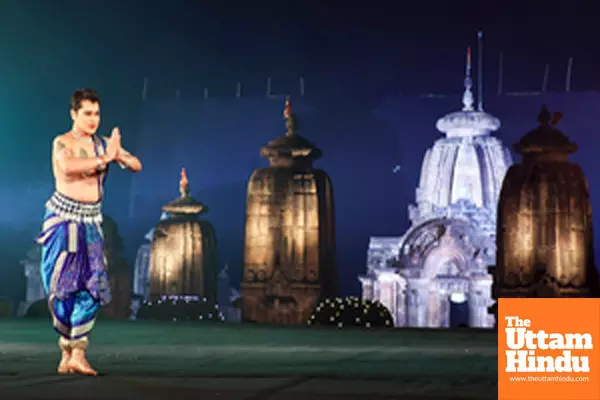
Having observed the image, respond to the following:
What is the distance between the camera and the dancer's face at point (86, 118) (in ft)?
29.4

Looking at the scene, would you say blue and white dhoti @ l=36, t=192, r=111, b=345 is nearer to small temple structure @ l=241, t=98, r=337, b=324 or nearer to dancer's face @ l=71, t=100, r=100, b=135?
dancer's face @ l=71, t=100, r=100, b=135

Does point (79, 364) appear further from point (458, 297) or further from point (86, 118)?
point (458, 297)

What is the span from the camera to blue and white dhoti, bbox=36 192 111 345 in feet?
28.6

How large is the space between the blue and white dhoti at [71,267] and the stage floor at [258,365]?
0.48 m

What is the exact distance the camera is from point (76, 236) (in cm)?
875

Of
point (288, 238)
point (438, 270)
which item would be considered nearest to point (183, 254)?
point (288, 238)

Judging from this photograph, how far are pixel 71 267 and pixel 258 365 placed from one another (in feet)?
5.83

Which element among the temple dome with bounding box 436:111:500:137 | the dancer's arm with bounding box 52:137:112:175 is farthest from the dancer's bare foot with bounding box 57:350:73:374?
the temple dome with bounding box 436:111:500:137

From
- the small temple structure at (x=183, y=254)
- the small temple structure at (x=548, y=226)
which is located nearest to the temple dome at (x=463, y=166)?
the small temple structure at (x=183, y=254)

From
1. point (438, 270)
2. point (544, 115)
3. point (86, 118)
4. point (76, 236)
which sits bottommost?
point (76, 236)

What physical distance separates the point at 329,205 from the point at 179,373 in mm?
20697

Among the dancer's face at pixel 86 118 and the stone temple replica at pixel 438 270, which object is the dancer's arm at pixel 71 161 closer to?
the dancer's face at pixel 86 118

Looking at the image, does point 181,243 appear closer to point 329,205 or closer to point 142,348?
point 329,205

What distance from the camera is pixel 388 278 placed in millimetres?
61750
